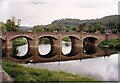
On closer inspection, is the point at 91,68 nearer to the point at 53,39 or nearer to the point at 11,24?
the point at 53,39

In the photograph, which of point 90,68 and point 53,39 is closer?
point 90,68

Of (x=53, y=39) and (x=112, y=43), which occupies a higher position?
(x=53, y=39)

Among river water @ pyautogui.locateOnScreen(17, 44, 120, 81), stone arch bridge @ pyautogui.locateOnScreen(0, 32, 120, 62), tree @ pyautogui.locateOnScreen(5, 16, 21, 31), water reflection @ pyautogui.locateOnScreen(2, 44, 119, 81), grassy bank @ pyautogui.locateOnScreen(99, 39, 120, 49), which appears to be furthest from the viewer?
tree @ pyautogui.locateOnScreen(5, 16, 21, 31)

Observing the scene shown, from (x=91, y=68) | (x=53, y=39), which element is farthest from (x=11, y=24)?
(x=91, y=68)

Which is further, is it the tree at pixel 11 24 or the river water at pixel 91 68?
the tree at pixel 11 24

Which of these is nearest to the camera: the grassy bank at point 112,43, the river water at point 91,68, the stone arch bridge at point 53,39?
the river water at point 91,68

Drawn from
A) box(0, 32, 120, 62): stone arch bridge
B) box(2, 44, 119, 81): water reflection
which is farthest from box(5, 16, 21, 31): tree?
box(2, 44, 119, 81): water reflection

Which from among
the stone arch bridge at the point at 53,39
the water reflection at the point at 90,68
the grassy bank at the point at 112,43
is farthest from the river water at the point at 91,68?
the grassy bank at the point at 112,43

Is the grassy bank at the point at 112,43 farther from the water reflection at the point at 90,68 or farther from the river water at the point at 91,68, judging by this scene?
the river water at the point at 91,68

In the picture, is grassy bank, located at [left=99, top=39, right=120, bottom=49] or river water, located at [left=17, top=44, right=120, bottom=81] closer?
river water, located at [left=17, top=44, right=120, bottom=81]

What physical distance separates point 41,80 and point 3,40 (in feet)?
130

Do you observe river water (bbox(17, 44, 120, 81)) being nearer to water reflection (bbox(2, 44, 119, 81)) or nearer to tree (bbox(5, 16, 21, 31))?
water reflection (bbox(2, 44, 119, 81))

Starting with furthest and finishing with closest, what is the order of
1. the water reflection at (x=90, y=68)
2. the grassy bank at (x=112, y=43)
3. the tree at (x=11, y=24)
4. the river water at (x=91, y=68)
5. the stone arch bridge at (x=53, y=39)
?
1. the tree at (x=11, y=24)
2. the grassy bank at (x=112, y=43)
3. the stone arch bridge at (x=53, y=39)
4. the water reflection at (x=90, y=68)
5. the river water at (x=91, y=68)

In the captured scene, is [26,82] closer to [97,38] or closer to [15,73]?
[15,73]
